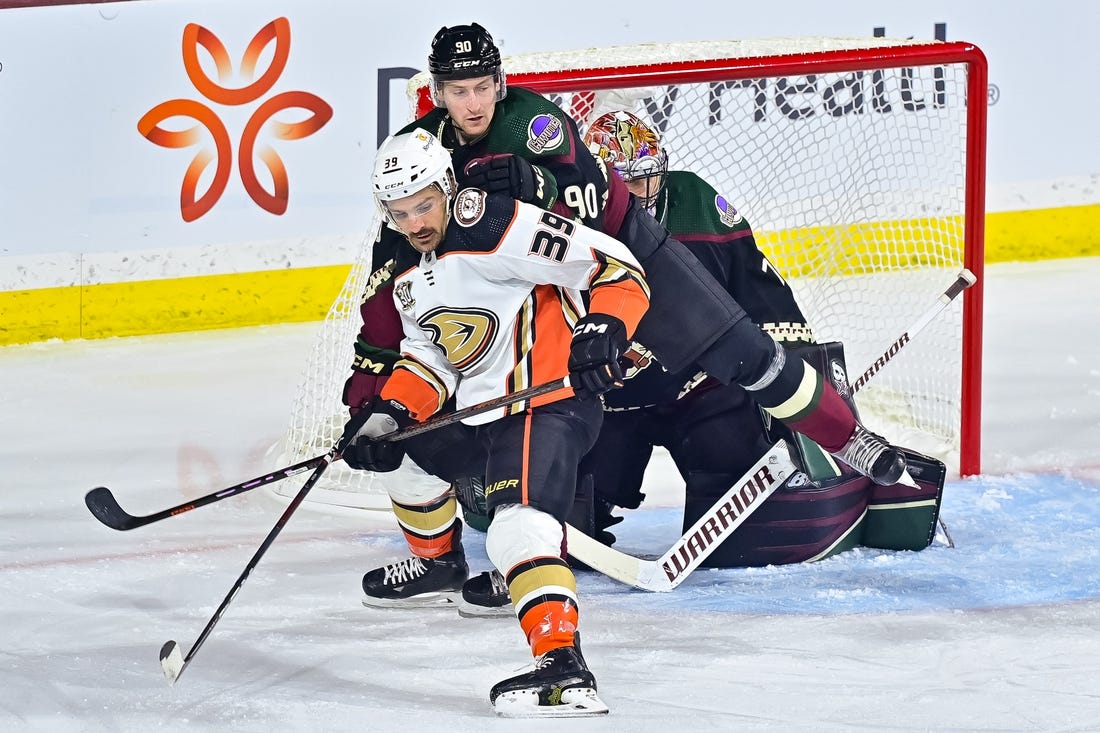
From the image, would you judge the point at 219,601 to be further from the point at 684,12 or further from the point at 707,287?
the point at 684,12

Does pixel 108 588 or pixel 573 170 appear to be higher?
pixel 573 170

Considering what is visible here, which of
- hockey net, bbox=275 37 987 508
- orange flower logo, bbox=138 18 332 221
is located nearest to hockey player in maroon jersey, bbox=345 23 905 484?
hockey net, bbox=275 37 987 508

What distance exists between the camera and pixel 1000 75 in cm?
544

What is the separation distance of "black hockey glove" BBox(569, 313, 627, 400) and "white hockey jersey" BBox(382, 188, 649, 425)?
0.06 meters

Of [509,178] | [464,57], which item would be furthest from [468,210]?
[464,57]

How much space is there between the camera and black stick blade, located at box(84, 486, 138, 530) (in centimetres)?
275

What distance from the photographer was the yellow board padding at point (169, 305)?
5.02 meters

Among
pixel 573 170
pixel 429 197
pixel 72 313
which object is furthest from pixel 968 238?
pixel 72 313

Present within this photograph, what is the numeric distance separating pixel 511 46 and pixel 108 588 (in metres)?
2.55

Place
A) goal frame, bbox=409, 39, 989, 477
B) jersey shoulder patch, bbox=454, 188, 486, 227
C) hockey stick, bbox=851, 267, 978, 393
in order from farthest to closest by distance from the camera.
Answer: goal frame, bbox=409, 39, 989, 477, hockey stick, bbox=851, 267, 978, 393, jersey shoulder patch, bbox=454, 188, 486, 227

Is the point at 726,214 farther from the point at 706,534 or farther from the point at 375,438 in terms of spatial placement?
the point at 375,438

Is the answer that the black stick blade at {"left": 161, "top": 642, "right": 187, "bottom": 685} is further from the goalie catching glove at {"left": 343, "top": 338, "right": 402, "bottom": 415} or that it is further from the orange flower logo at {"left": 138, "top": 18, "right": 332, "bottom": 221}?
the orange flower logo at {"left": 138, "top": 18, "right": 332, "bottom": 221}

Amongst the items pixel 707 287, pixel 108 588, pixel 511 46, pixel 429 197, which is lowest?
pixel 108 588

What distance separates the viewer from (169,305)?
5.12 metres
